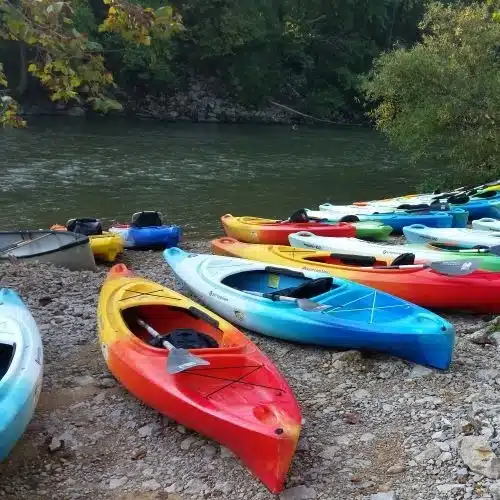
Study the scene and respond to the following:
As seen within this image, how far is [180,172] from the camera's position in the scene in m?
16.7

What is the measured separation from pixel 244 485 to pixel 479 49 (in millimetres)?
11279

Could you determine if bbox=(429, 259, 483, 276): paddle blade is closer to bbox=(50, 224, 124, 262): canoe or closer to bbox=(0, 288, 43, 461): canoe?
bbox=(0, 288, 43, 461): canoe

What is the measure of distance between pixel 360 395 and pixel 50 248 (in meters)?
5.34

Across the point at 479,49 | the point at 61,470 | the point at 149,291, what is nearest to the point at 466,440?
the point at 61,470

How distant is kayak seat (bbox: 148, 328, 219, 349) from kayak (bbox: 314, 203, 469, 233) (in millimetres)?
5255

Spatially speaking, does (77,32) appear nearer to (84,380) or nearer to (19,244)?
(84,380)

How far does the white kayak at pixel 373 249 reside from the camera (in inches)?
263

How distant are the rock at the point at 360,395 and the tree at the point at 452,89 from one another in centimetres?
922

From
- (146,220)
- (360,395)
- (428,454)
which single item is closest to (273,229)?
(146,220)

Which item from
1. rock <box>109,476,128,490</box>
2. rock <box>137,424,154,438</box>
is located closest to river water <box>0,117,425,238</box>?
rock <box>137,424,154,438</box>

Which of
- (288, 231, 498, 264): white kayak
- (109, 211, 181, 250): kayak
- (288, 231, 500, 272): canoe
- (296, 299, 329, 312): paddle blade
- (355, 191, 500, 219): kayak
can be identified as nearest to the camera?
(296, 299, 329, 312): paddle blade

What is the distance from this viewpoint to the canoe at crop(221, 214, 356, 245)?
8.76 metres

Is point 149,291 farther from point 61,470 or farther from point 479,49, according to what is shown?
point 479,49

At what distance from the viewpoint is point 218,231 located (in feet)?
37.3
